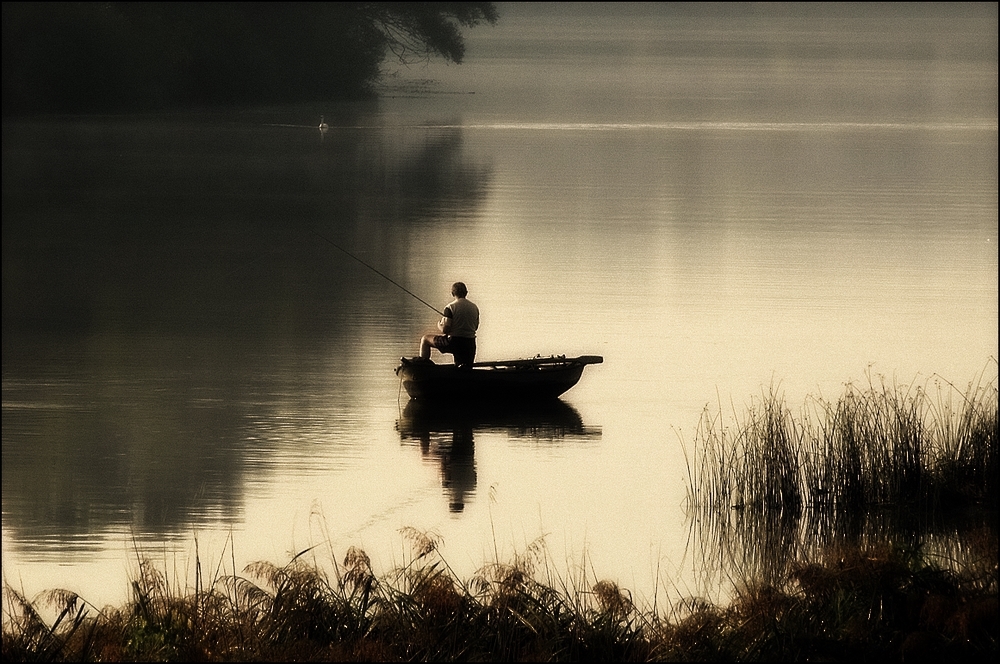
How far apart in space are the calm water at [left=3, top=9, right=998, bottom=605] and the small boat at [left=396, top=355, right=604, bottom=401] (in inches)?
12.7

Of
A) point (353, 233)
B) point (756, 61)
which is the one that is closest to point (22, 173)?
point (353, 233)

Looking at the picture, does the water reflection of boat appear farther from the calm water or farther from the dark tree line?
the dark tree line

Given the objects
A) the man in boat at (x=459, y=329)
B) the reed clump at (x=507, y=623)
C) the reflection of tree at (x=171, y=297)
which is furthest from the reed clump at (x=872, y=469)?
the man in boat at (x=459, y=329)

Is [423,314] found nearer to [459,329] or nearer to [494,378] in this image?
[459,329]

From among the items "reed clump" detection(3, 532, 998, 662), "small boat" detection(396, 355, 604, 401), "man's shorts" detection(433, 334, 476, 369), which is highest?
"man's shorts" detection(433, 334, 476, 369)

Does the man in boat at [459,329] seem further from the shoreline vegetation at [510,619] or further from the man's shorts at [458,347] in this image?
the shoreline vegetation at [510,619]

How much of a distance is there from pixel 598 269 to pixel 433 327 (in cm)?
652

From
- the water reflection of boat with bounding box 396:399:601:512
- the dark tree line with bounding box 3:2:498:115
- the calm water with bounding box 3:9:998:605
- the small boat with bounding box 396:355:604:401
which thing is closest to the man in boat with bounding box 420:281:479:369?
the small boat with bounding box 396:355:604:401

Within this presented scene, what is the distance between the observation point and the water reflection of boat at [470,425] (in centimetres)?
1564

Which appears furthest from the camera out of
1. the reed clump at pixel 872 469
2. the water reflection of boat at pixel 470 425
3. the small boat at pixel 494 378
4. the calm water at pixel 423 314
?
the small boat at pixel 494 378

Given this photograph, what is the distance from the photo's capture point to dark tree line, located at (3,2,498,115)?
86.0ft

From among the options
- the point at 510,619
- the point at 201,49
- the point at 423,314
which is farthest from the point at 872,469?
the point at 201,49

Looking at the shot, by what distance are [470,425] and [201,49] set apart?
3859 cm

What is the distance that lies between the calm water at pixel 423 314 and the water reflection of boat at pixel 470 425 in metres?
0.06
